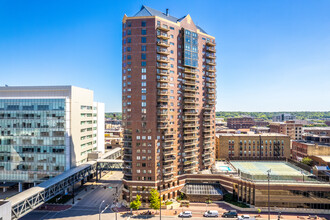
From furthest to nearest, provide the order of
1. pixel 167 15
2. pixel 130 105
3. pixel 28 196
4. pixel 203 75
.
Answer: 1. pixel 203 75
2. pixel 167 15
3. pixel 130 105
4. pixel 28 196

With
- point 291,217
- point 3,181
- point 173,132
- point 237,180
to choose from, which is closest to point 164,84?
point 173,132

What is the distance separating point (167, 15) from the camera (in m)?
87.7

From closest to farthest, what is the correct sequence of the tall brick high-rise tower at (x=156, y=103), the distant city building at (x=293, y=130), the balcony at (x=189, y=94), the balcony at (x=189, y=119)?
the tall brick high-rise tower at (x=156, y=103)
the balcony at (x=189, y=119)
the balcony at (x=189, y=94)
the distant city building at (x=293, y=130)

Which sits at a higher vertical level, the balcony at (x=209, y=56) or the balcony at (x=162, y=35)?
the balcony at (x=162, y=35)

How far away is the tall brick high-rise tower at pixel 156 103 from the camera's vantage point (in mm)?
76000

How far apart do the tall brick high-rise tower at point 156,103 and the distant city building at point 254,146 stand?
1303 inches

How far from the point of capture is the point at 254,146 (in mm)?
113500

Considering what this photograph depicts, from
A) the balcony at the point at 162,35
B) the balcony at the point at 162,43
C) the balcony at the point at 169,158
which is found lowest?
the balcony at the point at 169,158

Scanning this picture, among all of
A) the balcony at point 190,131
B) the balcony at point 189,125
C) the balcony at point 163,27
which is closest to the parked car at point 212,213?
the balcony at point 190,131

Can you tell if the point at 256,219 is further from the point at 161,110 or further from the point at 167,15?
the point at 167,15

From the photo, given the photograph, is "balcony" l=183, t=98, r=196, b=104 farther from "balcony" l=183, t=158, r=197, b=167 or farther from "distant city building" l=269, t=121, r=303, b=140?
"distant city building" l=269, t=121, r=303, b=140

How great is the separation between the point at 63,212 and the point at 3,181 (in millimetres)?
34871

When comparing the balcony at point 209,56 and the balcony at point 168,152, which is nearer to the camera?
the balcony at point 168,152

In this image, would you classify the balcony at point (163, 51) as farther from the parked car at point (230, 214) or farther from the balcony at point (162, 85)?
the parked car at point (230, 214)
